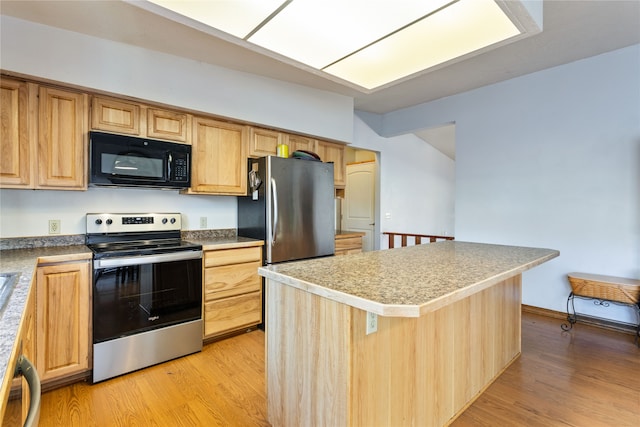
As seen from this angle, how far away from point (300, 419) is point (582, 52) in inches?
157

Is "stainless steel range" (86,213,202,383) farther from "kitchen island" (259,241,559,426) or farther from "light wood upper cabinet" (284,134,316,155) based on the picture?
"light wood upper cabinet" (284,134,316,155)

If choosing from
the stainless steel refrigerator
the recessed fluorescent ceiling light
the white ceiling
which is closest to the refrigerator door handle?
the stainless steel refrigerator

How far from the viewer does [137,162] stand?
255cm

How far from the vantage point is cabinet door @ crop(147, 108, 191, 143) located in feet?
8.70

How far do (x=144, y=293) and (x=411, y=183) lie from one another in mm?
4547

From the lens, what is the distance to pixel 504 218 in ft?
12.5

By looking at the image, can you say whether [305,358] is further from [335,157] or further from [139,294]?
[335,157]

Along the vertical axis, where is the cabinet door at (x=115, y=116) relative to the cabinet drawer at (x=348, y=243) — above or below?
above

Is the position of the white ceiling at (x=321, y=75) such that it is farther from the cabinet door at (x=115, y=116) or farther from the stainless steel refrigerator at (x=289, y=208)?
the stainless steel refrigerator at (x=289, y=208)

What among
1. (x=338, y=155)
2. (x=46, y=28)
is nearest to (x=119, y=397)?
(x=46, y=28)

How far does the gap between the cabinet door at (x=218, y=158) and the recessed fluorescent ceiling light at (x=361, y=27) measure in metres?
1.51

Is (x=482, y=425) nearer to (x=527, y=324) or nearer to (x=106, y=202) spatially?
(x=527, y=324)

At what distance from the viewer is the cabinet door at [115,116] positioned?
2.41m

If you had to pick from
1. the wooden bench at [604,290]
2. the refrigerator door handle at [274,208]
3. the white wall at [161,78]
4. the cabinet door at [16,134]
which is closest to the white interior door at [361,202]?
the white wall at [161,78]
